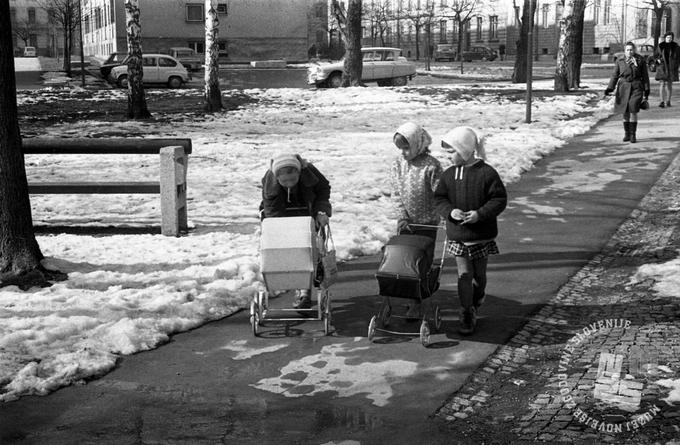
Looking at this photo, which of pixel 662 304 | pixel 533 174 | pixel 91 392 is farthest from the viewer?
pixel 533 174

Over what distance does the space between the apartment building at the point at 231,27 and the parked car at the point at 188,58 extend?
9385 millimetres

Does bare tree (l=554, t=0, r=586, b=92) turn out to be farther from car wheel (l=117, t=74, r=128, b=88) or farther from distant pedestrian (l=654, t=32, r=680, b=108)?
car wheel (l=117, t=74, r=128, b=88)

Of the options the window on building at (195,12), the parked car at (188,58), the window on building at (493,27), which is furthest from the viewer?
the window on building at (493,27)

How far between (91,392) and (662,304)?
4.32 m

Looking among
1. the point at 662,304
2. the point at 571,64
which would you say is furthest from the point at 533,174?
the point at 571,64

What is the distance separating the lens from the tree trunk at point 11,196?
299 inches

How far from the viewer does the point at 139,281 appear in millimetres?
7879

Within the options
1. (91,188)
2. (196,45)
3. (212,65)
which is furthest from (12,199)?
(196,45)

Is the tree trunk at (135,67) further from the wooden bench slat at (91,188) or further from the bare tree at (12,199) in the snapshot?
the bare tree at (12,199)

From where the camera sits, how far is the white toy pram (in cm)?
626

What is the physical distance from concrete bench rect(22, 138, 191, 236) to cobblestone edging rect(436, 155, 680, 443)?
4.29m

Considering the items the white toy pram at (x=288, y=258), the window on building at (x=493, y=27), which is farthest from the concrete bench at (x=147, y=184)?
the window on building at (x=493, y=27)

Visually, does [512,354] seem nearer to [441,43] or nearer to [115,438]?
[115,438]

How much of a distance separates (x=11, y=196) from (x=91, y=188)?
2114 millimetres
